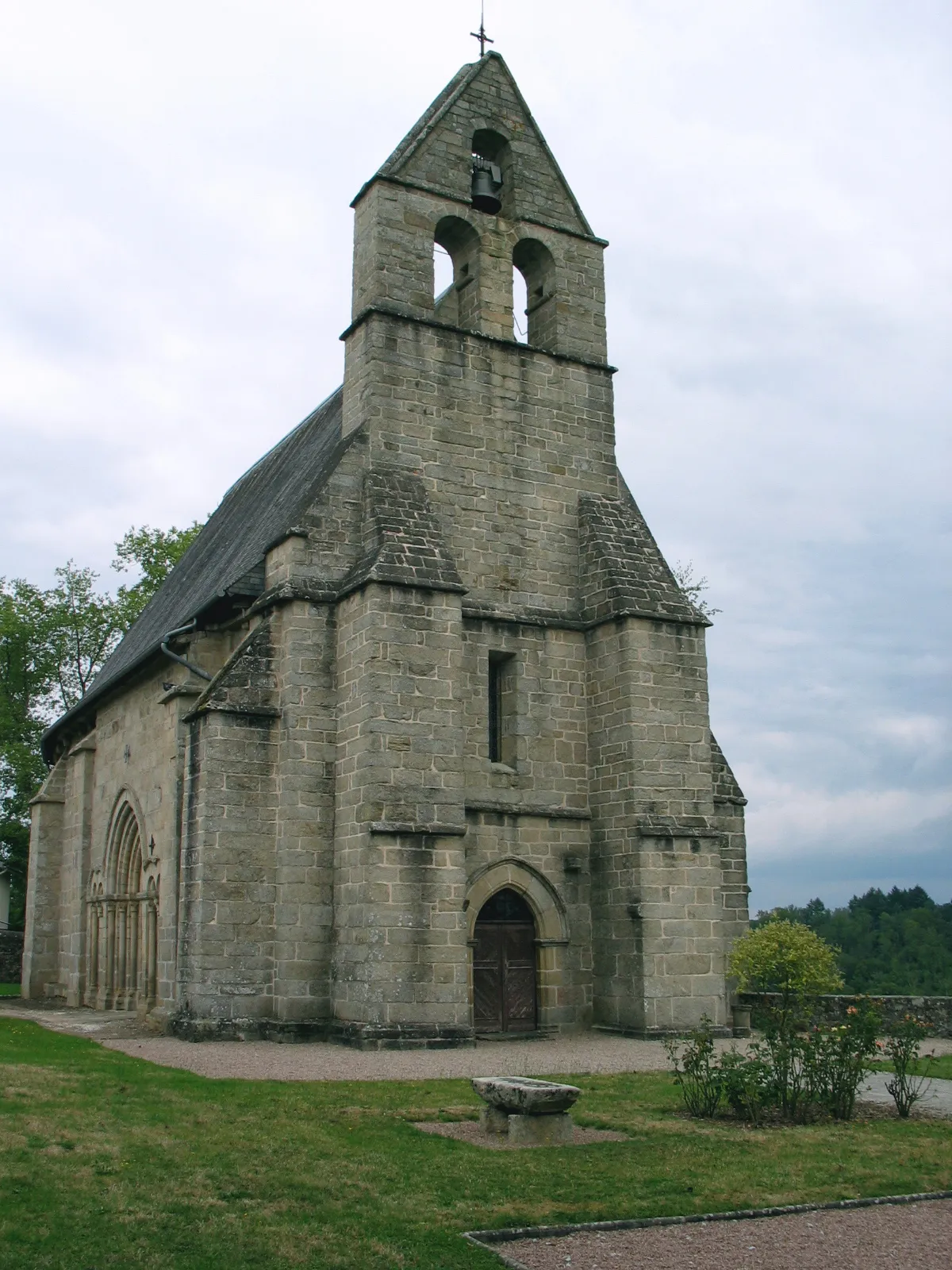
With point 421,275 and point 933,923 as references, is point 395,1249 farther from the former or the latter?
point 933,923

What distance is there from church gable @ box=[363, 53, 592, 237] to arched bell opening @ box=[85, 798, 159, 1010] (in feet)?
38.6

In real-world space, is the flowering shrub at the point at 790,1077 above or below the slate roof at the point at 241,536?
below

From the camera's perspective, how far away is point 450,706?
53.5 feet

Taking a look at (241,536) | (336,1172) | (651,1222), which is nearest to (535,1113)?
(336,1172)

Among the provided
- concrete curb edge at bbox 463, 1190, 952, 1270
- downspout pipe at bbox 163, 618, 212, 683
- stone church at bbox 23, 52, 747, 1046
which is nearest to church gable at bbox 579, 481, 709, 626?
stone church at bbox 23, 52, 747, 1046

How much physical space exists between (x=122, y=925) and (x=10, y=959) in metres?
12.2

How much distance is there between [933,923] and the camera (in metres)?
63.3

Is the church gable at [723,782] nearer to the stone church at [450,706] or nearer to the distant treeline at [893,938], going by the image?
the stone church at [450,706]

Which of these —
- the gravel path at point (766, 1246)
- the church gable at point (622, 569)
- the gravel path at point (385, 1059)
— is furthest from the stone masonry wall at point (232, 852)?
the gravel path at point (766, 1246)

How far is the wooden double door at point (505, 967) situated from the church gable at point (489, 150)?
10842 mm

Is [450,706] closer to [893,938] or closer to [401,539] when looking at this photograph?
[401,539]

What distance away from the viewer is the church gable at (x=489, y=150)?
19.3 m

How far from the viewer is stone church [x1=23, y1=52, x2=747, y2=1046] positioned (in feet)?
51.6

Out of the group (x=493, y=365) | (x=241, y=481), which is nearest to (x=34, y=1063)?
(x=493, y=365)
